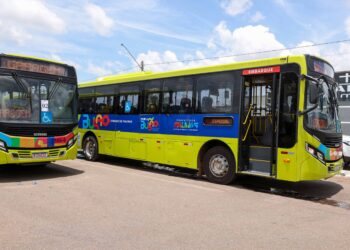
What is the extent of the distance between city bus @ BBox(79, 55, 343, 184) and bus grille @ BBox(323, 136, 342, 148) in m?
0.02

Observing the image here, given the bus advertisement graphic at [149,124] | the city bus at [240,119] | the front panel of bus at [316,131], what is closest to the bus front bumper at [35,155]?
the bus advertisement graphic at [149,124]

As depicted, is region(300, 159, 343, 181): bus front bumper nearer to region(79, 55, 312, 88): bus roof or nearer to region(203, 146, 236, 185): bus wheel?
region(203, 146, 236, 185): bus wheel

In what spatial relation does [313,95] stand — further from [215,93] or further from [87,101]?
[87,101]

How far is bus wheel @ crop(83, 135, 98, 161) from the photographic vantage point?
1391 centimetres

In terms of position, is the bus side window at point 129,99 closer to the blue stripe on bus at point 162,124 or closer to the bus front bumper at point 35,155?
the blue stripe on bus at point 162,124

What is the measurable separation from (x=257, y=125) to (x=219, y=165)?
57.3 inches

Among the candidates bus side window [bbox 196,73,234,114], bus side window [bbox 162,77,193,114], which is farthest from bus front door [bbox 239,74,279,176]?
A: bus side window [bbox 162,77,193,114]

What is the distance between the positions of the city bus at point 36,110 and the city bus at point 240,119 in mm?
2323

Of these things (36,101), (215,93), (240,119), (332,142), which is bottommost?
(332,142)

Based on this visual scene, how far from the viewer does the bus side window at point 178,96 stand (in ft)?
34.0

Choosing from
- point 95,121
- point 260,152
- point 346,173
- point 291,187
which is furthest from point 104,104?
point 346,173

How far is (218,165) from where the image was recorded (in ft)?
31.9

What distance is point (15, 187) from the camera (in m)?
8.48

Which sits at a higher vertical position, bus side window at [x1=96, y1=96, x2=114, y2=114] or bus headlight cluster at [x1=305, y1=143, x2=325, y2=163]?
bus side window at [x1=96, y1=96, x2=114, y2=114]
